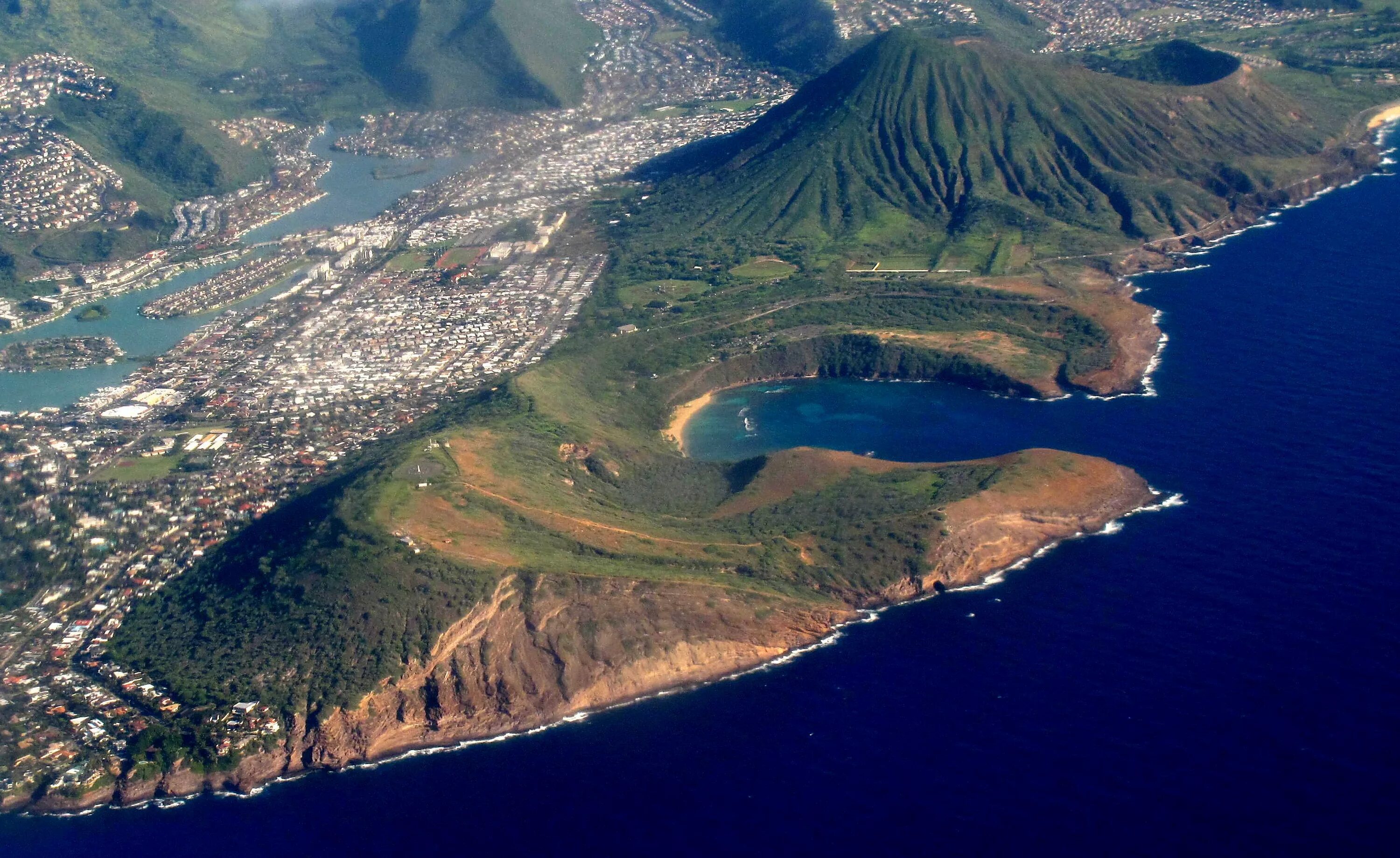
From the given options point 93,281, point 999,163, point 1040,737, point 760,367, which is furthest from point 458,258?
point 1040,737

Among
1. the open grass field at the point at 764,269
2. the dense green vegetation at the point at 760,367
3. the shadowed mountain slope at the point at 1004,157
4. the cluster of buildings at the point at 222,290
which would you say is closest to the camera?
the dense green vegetation at the point at 760,367

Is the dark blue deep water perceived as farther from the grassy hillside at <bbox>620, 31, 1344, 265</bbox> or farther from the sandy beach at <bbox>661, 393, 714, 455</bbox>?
the grassy hillside at <bbox>620, 31, 1344, 265</bbox>

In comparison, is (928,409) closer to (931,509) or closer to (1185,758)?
(931,509)

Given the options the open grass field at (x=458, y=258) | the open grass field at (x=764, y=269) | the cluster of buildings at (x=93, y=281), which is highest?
the open grass field at (x=764, y=269)

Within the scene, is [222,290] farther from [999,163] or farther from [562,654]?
[562,654]

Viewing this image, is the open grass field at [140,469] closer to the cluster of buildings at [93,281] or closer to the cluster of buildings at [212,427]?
the cluster of buildings at [212,427]

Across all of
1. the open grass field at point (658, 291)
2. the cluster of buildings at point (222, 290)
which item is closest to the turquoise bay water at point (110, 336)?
the cluster of buildings at point (222, 290)

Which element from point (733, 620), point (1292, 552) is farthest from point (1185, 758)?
point (733, 620)
